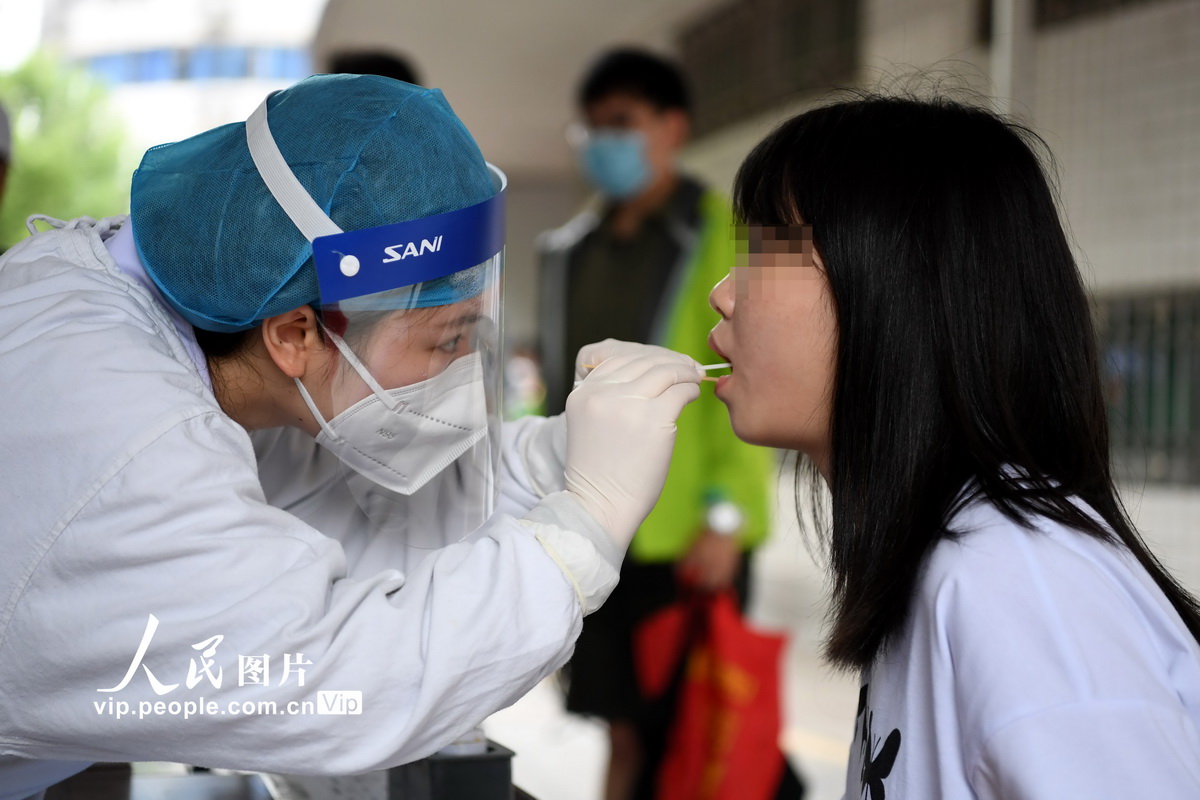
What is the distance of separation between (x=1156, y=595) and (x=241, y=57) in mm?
22404

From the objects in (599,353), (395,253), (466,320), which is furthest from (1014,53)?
(395,253)

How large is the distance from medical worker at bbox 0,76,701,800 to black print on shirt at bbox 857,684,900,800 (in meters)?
0.32

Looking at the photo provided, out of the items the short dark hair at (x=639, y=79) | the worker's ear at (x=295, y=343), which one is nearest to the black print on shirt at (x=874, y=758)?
the worker's ear at (x=295, y=343)

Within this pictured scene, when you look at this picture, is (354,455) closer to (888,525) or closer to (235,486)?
(235,486)

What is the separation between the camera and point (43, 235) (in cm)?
112

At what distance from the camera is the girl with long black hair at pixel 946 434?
0.88m

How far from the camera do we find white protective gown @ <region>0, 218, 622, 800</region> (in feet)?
2.83

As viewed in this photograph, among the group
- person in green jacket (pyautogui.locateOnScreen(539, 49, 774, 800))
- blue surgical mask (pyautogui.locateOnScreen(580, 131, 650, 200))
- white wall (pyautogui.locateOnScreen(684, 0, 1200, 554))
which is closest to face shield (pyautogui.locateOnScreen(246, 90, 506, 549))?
person in green jacket (pyautogui.locateOnScreen(539, 49, 774, 800))

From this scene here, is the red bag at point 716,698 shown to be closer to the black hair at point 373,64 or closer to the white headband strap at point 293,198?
the black hair at point 373,64

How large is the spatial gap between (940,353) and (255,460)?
2.33 ft

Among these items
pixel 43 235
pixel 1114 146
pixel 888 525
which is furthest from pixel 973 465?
pixel 1114 146

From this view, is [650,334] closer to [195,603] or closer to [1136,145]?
[195,603]

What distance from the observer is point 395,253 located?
107 centimetres

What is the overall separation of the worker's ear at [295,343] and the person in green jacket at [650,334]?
4.43 feet
